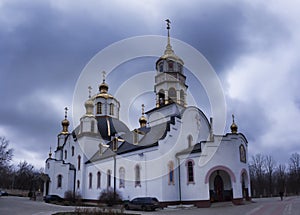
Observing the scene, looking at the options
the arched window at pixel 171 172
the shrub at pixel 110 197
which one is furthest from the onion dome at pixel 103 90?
the arched window at pixel 171 172

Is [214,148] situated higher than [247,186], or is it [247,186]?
[214,148]

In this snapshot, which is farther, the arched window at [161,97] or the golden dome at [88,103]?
the golden dome at [88,103]

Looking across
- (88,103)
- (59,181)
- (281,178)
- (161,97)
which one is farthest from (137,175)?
(281,178)

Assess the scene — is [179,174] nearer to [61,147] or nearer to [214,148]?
[214,148]

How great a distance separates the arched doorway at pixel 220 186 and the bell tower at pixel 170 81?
8.96 meters

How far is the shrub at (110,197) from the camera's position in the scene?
26.2 metres

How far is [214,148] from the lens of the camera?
943 inches

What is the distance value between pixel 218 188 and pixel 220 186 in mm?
250

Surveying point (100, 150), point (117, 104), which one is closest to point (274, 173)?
point (117, 104)

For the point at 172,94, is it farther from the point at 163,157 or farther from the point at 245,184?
the point at 245,184

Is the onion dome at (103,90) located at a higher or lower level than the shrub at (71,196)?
higher

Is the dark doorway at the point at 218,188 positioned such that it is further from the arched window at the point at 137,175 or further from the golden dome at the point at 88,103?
the golden dome at the point at 88,103

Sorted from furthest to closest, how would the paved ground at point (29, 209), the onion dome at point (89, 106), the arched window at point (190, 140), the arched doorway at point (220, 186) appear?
the onion dome at point (89, 106), the arched window at point (190, 140), the arched doorway at point (220, 186), the paved ground at point (29, 209)

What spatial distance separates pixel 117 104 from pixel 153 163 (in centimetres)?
2089
